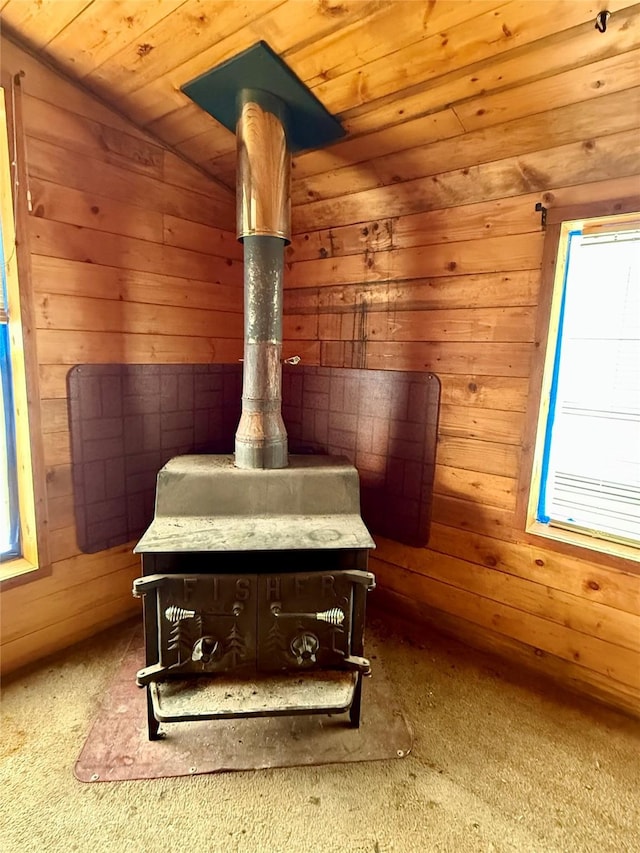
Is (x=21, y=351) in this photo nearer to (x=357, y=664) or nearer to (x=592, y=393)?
(x=357, y=664)

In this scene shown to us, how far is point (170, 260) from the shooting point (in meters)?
2.00

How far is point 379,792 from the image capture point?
1.31 meters

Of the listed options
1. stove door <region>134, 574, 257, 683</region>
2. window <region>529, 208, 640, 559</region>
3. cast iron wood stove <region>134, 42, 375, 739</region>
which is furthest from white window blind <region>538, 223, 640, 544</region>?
stove door <region>134, 574, 257, 683</region>

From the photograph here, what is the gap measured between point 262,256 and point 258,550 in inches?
39.2

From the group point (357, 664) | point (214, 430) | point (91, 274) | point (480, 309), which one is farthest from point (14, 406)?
point (480, 309)

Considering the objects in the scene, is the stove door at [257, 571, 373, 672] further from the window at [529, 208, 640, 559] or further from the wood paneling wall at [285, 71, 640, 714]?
the window at [529, 208, 640, 559]

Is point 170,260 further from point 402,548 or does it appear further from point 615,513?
point 615,513

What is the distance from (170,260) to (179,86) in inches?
25.8

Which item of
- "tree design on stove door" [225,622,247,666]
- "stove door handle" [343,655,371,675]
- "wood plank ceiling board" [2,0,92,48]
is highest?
"wood plank ceiling board" [2,0,92,48]

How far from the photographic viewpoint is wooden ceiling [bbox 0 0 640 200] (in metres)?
1.15

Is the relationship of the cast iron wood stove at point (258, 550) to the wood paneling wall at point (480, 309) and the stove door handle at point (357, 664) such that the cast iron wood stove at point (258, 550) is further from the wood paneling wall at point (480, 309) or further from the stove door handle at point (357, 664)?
the wood paneling wall at point (480, 309)

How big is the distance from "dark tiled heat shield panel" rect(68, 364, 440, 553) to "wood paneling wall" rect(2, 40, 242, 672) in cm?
7

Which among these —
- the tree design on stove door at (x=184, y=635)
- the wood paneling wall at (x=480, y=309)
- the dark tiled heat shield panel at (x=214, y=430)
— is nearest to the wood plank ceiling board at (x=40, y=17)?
the wood paneling wall at (x=480, y=309)

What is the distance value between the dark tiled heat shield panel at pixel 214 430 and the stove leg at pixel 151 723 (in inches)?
28.5
